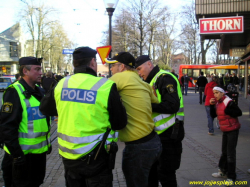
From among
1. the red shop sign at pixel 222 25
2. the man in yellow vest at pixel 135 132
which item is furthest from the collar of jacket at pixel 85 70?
the red shop sign at pixel 222 25

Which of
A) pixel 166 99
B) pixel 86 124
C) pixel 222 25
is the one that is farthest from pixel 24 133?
pixel 222 25

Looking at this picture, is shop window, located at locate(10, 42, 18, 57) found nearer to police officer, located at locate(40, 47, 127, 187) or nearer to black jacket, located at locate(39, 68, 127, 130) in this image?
black jacket, located at locate(39, 68, 127, 130)

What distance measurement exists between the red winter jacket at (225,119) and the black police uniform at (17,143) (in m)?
2.82

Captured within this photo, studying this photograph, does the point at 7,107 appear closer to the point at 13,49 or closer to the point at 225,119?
the point at 225,119

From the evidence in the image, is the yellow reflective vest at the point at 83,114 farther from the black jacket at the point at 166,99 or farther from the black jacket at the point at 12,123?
the black jacket at the point at 166,99

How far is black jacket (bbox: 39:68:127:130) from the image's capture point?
2352 mm

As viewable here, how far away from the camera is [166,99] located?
11.0 feet

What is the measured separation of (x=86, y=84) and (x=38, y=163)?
4.51ft

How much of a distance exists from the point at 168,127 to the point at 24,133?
5.45ft

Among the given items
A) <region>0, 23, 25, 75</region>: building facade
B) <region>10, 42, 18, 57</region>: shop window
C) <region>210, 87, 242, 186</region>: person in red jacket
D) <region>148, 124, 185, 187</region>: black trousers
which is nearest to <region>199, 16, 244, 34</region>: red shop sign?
<region>210, 87, 242, 186</region>: person in red jacket

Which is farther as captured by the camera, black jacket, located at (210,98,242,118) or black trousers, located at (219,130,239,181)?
black jacket, located at (210,98,242,118)

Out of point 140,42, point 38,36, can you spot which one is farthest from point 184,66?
point 38,36

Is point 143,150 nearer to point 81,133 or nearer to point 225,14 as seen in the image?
point 81,133

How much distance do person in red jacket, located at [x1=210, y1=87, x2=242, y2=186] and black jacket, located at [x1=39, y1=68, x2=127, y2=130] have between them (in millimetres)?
2633
